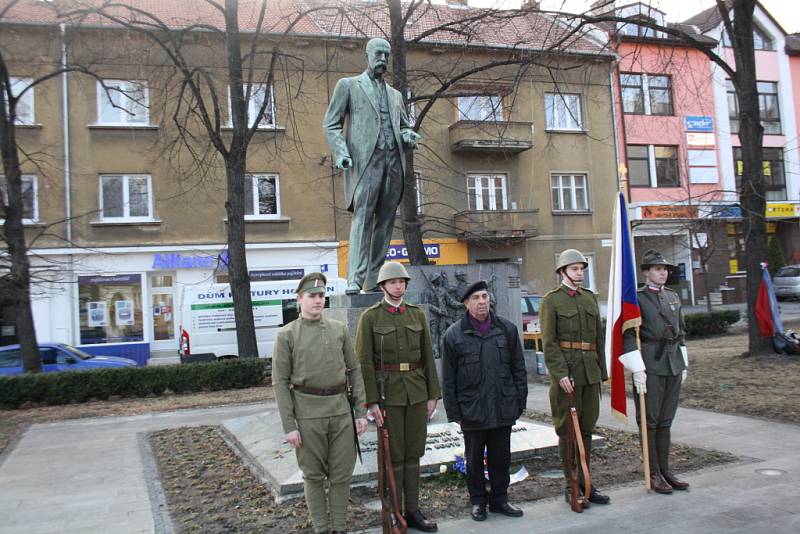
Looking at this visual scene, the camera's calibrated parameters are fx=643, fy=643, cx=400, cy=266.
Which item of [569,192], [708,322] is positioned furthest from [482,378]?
[569,192]

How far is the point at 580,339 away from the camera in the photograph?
5047 millimetres

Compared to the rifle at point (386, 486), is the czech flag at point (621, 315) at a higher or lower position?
higher

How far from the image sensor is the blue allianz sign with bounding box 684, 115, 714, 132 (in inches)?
1174

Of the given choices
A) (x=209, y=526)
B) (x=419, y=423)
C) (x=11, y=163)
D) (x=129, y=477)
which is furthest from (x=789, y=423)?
(x=11, y=163)

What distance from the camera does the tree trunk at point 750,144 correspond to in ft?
43.1

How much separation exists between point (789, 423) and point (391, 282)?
5776 mm

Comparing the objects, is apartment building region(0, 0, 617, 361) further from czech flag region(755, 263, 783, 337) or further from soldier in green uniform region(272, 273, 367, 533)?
soldier in green uniform region(272, 273, 367, 533)

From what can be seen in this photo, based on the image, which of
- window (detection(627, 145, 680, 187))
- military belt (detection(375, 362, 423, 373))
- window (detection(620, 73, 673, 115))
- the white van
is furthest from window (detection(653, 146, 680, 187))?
military belt (detection(375, 362, 423, 373))

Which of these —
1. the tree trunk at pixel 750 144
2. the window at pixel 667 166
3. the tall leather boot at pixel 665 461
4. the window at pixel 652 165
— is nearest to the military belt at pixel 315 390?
the tall leather boot at pixel 665 461

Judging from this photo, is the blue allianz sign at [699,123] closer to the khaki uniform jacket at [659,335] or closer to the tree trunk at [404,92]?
the tree trunk at [404,92]

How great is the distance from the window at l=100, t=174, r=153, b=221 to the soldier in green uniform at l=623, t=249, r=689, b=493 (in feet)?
65.0

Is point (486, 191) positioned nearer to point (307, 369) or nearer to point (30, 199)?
point (30, 199)

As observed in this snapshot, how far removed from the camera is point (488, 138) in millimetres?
25328

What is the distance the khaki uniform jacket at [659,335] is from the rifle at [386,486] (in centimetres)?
212
